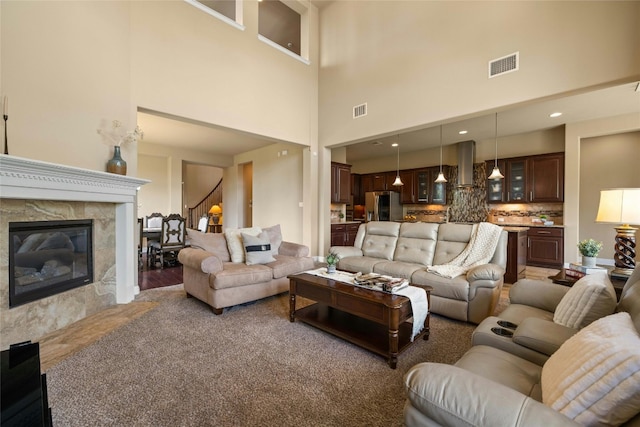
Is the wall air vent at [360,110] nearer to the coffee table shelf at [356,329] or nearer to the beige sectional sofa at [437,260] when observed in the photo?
the beige sectional sofa at [437,260]

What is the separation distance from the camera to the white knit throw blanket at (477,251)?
10.2 feet

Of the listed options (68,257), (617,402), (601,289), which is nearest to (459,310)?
(601,289)

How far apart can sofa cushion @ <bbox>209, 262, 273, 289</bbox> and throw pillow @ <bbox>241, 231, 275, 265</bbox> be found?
13 cm

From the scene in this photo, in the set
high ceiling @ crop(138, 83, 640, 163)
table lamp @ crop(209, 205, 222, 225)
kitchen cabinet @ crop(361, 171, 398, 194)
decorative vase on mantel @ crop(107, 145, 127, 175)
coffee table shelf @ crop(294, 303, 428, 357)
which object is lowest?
coffee table shelf @ crop(294, 303, 428, 357)

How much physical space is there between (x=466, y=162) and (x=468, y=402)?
7.05 meters

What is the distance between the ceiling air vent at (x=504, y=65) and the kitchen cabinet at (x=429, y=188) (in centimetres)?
389

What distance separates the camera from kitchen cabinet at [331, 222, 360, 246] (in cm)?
640

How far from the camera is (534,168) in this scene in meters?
5.93

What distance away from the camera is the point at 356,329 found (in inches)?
95.7

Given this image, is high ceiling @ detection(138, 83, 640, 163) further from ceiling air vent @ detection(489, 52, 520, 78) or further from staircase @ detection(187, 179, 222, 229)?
staircase @ detection(187, 179, 222, 229)

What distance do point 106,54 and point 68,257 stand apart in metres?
2.39

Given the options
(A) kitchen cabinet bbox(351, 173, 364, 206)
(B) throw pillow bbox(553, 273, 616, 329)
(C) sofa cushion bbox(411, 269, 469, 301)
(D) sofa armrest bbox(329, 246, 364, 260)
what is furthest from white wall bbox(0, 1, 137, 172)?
(A) kitchen cabinet bbox(351, 173, 364, 206)

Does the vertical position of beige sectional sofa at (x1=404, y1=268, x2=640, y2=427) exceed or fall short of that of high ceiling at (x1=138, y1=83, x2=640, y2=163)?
it falls short

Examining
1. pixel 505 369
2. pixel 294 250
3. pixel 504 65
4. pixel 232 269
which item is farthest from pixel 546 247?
pixel 232 269
